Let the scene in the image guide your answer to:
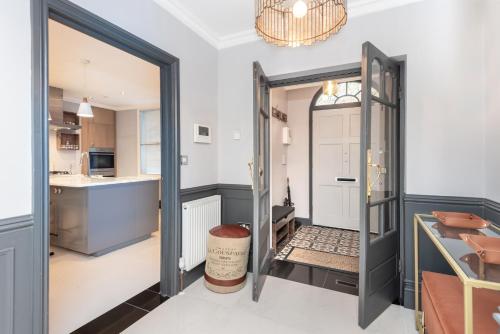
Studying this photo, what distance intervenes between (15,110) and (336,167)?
4122 mm

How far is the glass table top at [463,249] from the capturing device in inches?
34.6

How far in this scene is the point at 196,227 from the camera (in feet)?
7.95

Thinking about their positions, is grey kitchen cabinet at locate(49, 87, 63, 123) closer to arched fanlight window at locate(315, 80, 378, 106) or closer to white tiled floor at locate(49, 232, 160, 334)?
white tiled floor at locate(49, 232, 160, 334)

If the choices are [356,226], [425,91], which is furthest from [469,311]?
[356,226]

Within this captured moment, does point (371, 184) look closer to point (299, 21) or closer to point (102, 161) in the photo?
point (299, 21)

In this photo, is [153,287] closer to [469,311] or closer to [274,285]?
[274,285]

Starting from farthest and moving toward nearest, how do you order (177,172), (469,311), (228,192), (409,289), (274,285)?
(228,192) < (274,285) < (177,172) < (409,289) < (469,311)

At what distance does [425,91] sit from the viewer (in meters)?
2.02

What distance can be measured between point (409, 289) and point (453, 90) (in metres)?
1.69

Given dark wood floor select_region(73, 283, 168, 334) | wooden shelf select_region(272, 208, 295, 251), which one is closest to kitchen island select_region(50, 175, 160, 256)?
dark wood floor select_region(73, 283, 168, 334)

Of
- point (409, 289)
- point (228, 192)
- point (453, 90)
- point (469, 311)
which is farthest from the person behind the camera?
point (228, 192)

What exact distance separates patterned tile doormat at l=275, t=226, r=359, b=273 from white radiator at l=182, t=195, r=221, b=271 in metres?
1.04

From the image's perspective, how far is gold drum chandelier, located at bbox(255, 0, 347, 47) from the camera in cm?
161

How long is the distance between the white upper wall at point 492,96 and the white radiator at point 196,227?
2.35 metres
